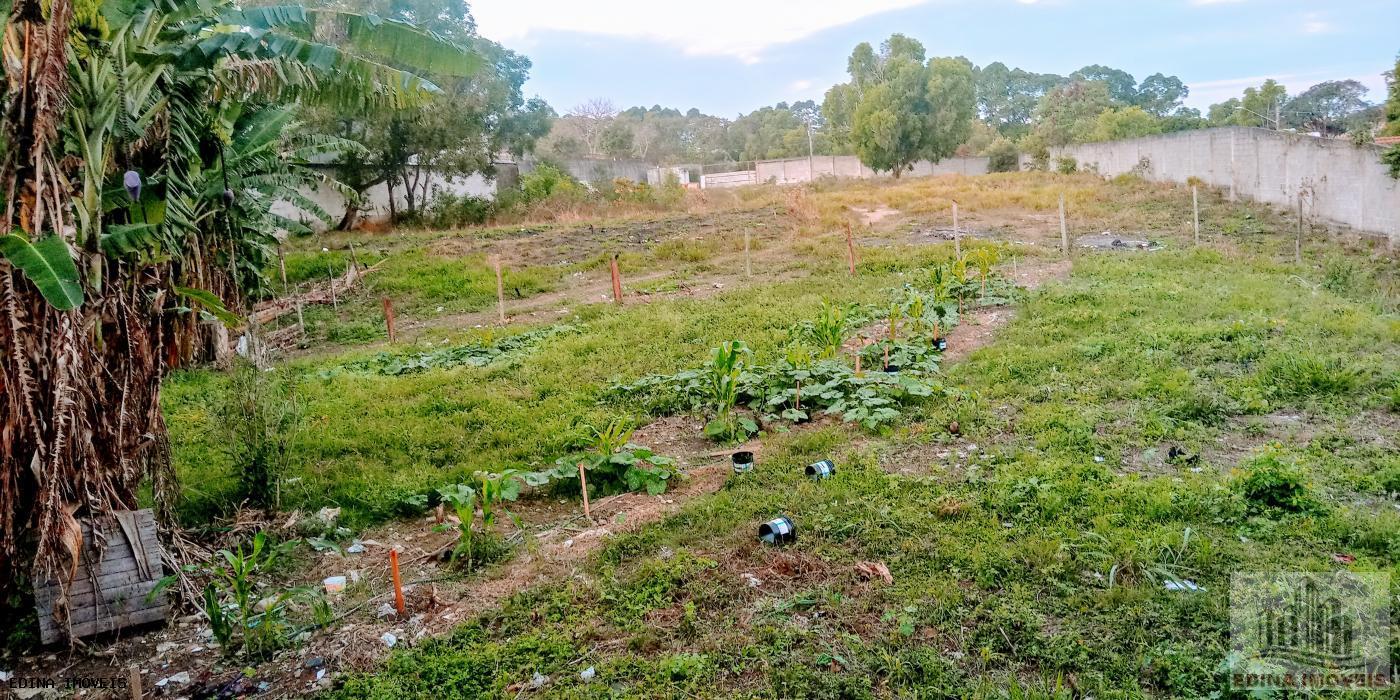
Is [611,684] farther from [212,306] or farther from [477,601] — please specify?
[212,306]

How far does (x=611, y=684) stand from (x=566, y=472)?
7.85 ft

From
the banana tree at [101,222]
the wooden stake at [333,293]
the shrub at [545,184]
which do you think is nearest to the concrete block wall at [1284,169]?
the banana tree at [101,222]

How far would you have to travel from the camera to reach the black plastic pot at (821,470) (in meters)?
5.69

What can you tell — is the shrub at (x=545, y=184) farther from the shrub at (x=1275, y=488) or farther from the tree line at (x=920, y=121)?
the shrub at (x=1275, y=488)

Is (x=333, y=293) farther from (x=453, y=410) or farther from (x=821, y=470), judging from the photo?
(x=821, y=470)

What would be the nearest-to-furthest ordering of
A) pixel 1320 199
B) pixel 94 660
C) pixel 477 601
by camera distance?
pixel 94 660
pixel 477 601
pixel 1320 199

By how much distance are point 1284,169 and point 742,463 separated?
66.0ft

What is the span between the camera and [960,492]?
5.30 m

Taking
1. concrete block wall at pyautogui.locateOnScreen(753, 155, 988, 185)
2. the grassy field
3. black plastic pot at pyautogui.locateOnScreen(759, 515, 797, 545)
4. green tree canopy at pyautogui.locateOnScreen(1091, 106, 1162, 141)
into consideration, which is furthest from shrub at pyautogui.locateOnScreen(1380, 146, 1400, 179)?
concrete block wall at pyautogui.locateOnScreen(753, 155, 988, 185)

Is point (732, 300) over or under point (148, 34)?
under

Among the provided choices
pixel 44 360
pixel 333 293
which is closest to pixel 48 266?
pixel 44 360

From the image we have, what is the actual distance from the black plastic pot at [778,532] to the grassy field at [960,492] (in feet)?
0.27

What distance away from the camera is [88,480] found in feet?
14.3

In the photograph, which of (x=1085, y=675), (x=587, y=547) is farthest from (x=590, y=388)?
(x=1085, y=675)
